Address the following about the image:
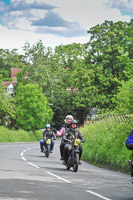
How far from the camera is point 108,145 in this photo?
19.1 meters

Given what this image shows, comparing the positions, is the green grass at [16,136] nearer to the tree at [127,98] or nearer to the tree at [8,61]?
the tree at [127,98]

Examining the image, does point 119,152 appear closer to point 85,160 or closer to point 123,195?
point 85,160

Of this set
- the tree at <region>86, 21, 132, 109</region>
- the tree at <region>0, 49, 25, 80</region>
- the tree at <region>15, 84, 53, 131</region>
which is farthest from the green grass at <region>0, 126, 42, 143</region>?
the tree at <region>0, 49, 25, 80</region>

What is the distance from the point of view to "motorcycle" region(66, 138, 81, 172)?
1509 centimetres

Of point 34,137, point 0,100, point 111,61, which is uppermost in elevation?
point 111,61

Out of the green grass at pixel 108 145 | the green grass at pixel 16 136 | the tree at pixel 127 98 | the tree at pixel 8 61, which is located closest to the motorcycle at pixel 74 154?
Answer: the green grass at pixel 108 145

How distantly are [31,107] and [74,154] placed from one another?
5109 centimetres

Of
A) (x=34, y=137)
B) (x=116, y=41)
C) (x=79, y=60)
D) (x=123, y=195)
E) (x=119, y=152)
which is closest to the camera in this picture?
(x=123, y=195)

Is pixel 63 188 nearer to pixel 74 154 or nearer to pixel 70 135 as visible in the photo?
pixel 74 154

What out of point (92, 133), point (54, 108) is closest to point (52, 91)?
point (54, 108)

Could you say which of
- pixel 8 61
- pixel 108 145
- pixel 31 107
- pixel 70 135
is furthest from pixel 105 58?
pixel 8 61

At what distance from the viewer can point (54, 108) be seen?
7375 cm

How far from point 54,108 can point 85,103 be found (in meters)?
9.94

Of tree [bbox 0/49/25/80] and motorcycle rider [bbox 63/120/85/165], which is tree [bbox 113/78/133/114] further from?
tree [bbox 0/49/25/80]
